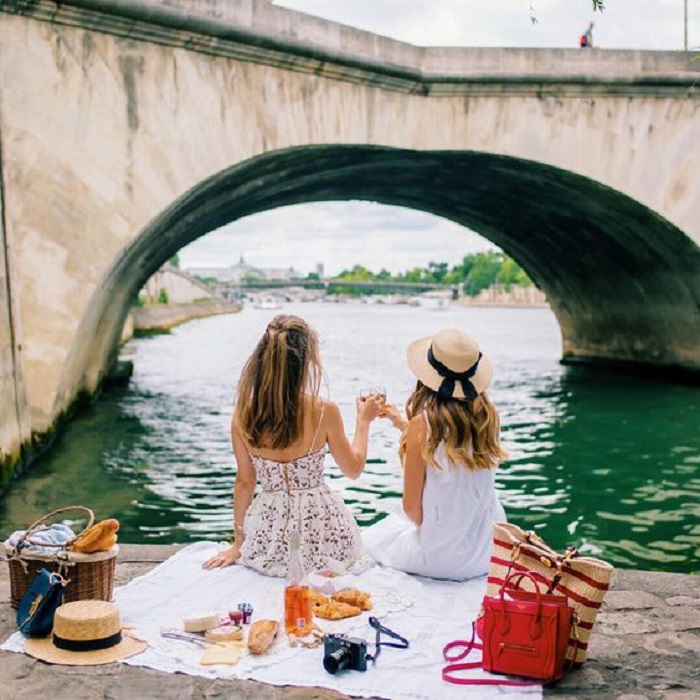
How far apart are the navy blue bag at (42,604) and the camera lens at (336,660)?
1.12 meters

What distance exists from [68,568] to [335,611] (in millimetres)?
1096

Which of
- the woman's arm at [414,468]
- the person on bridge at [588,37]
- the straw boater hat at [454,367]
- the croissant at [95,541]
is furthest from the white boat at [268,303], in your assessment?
the croissant at [95,541]

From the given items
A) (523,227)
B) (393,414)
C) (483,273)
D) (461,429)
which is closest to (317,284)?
(483,273)

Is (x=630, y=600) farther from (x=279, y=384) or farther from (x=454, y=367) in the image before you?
(x=279, y=384)

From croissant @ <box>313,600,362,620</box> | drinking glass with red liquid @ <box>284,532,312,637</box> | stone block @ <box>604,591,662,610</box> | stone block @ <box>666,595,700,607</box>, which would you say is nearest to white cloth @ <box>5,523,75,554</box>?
drinking glass with red liquid @ <box>284,532,312,637</box>

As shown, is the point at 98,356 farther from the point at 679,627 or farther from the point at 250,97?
the point at 679,627

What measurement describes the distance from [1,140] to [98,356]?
648cm

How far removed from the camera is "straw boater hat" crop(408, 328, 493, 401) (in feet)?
14.4

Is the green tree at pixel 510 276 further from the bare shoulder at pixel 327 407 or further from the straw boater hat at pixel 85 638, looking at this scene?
the straw boater hat at pixel 85 638

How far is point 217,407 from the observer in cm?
1565

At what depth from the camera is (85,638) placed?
372cm

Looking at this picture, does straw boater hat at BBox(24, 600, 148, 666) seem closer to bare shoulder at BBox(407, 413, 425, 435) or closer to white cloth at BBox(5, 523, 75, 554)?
white cloth at BBox(5, 523, 75, 554)

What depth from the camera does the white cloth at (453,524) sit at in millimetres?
4547

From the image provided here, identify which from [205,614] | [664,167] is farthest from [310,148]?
[205,614]
